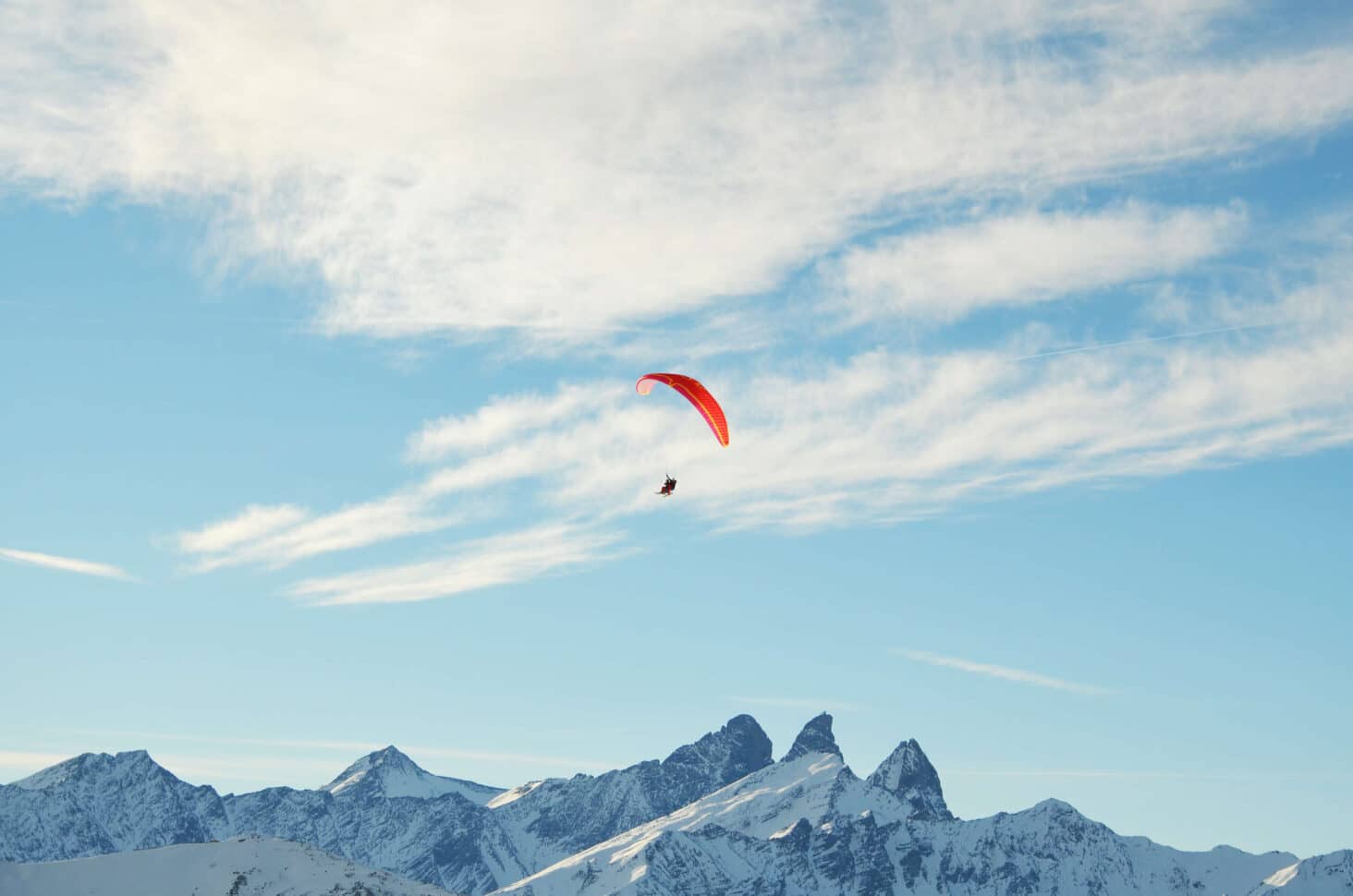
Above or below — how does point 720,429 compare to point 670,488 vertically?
above

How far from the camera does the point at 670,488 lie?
440ft

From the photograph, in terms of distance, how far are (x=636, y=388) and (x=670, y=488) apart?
1102cm

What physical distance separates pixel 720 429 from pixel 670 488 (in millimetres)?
13586

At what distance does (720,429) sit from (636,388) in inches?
409

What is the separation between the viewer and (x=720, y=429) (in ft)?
478

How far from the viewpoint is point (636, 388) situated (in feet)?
459

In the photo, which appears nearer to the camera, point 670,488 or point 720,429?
point 670,488

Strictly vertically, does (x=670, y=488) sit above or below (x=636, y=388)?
below
